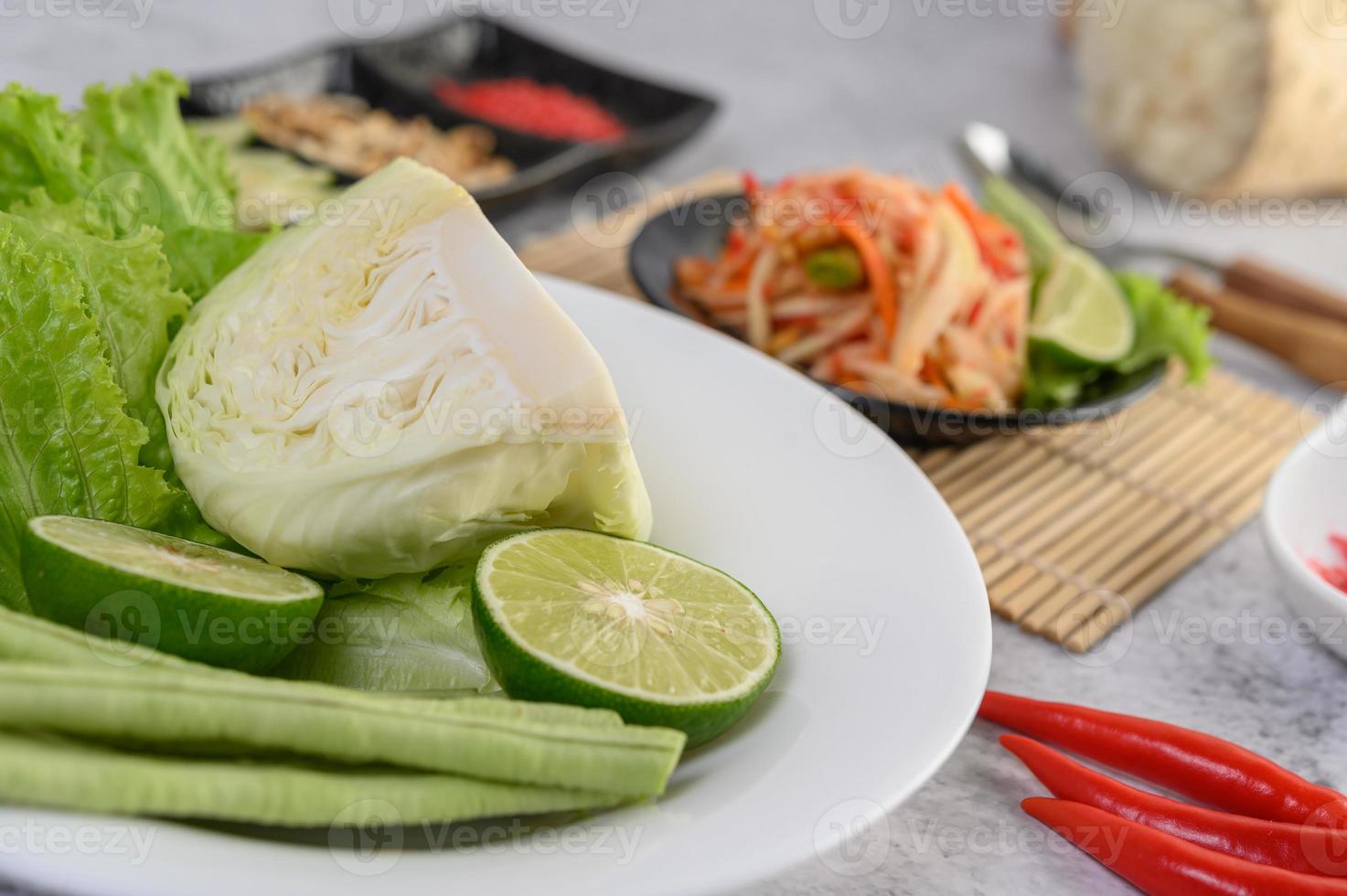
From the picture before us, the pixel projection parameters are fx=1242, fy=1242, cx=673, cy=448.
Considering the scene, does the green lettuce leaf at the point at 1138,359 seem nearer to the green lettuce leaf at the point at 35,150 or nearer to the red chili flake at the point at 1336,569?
the red chili flake at the point at 1336,569

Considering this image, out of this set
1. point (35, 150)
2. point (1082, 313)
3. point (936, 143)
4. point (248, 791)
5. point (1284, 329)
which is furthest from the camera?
point (936, 143)

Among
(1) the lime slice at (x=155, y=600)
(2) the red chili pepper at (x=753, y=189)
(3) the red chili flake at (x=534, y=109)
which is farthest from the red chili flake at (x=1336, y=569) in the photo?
(3) the red chili flake at (x=534, y=109)

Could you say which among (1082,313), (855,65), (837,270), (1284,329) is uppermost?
(837,270)

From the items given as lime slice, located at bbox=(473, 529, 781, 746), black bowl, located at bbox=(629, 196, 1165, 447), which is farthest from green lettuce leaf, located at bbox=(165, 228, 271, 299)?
black bowl, located at bbox=(629, 196, 1165, 447)

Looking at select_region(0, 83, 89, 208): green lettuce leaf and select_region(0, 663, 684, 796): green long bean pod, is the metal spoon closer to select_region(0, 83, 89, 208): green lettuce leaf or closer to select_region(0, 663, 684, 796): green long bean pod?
select_region(0, 83, 89, 208): green lettuce leaf

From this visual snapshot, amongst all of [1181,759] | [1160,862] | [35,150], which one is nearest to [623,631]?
[1160,862]

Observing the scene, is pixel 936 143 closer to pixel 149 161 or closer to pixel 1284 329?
pixel 1284 329

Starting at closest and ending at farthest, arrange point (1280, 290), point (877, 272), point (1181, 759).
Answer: point (1181, 759)
point (877, 272)
point (1280, 290)

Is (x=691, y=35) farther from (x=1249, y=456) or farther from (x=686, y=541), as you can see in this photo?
(x=686, y=541)
